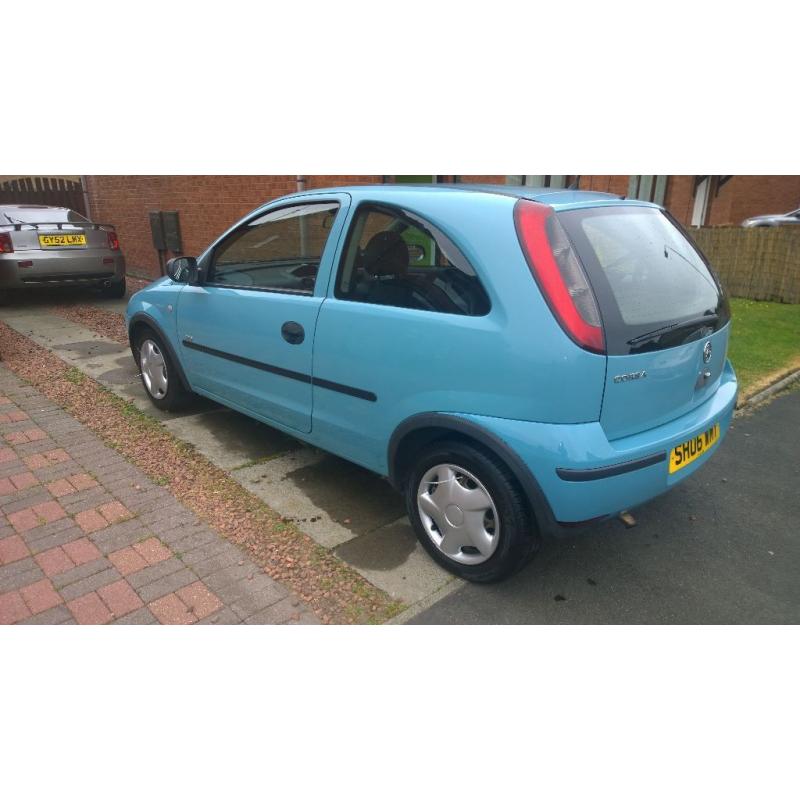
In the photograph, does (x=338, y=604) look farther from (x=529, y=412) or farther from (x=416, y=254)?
(x=416, y=254)

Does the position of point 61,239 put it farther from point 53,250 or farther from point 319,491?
point 319,491

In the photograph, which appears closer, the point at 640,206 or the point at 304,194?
the point at 640,206

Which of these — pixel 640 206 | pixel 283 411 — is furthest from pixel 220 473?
pixel 640 206

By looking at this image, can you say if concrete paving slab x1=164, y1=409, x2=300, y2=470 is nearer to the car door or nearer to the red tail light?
the car door

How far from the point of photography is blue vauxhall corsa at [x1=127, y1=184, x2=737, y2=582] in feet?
7.77

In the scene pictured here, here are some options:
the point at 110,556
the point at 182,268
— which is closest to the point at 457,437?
the point at 110,556

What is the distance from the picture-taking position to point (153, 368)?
15.9 ft

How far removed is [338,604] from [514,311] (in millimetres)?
1475

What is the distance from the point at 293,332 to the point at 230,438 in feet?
4.45

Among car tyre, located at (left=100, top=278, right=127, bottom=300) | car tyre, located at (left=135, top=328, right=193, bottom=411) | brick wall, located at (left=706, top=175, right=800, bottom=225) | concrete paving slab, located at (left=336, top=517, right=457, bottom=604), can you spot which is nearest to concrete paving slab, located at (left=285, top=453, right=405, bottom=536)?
concrete paving slab, located at (left=336, top=517, right=457, bottom=604)

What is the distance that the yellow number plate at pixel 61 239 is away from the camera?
26.2 ft

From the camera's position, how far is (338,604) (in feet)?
8.80

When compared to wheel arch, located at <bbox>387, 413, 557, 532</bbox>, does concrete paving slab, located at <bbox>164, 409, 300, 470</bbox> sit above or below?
below

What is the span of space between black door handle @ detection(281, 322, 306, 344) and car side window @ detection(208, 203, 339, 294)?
0.19 metres
